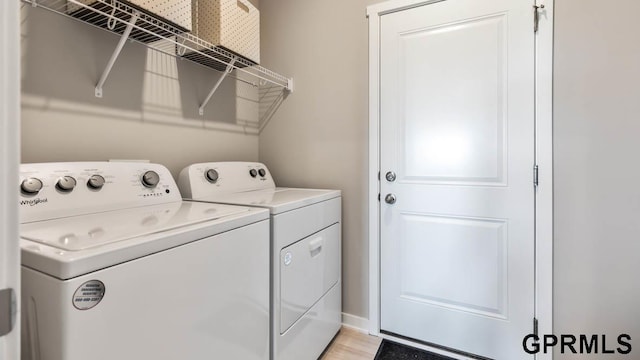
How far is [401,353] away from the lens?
1714 millimetres

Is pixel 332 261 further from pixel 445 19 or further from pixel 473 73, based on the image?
pixel 445 19

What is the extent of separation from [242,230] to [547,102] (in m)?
1.54

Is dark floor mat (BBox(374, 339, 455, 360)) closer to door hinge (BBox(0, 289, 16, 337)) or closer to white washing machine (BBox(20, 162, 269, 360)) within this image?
white washing machine (BBox(20, 162, 269, 360))

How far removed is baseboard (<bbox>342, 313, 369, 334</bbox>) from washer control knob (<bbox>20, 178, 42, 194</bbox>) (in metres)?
1.71

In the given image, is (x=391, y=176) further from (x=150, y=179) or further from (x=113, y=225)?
(x=113, y=225)

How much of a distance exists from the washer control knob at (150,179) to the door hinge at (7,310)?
2.83 ft

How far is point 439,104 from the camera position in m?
1.68

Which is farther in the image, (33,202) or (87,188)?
(87,188)

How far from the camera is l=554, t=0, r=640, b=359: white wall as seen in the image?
52.8 inches

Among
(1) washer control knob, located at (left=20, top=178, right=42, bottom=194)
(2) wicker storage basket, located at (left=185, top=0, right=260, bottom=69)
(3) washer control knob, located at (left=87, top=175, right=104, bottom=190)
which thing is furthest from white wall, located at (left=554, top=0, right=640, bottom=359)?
(1) washer control knob, located at (left=20, top=178, right=42, bottom=194)

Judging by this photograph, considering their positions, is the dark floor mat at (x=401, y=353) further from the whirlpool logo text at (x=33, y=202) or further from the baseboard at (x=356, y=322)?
the whirlpool logo text at (x=33, y=202)

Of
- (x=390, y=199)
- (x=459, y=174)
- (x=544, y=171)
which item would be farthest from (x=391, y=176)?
(x=544, y=171)

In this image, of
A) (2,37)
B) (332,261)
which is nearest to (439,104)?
(332,261)

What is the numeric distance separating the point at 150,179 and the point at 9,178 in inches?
34.2
